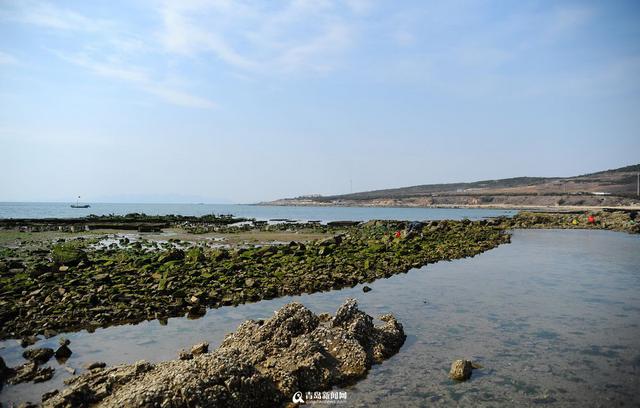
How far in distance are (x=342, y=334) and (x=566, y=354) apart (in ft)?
18.4

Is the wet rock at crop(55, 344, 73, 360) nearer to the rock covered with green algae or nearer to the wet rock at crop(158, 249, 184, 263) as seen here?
the rock covered with green algae

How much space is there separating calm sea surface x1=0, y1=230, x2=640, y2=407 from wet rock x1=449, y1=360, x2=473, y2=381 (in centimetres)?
19

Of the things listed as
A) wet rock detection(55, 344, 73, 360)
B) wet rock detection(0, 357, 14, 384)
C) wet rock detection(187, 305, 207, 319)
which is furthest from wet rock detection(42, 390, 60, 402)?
wet rock detection(187, 305, 207, 319)

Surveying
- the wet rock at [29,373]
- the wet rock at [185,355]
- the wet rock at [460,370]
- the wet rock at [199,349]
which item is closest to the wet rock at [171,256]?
A: the wet rock at [29,373]

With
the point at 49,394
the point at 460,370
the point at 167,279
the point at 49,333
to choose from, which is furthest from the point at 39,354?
the point at 460,370

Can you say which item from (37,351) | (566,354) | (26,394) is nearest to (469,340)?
(566,354)

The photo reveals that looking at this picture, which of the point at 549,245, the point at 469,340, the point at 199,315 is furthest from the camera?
the point at 549,245

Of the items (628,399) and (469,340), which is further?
(469,340)

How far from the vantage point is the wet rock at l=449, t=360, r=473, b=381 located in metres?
8.92

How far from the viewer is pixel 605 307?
15.0 meters

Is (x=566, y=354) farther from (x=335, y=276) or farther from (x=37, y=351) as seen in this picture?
(x=37, y=351)

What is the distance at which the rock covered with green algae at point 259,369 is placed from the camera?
7.43m

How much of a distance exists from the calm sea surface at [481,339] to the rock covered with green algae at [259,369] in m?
0.62

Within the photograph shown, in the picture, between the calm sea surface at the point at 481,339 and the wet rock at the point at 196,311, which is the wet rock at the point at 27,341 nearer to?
the calm sea surface at the point at 481,339
